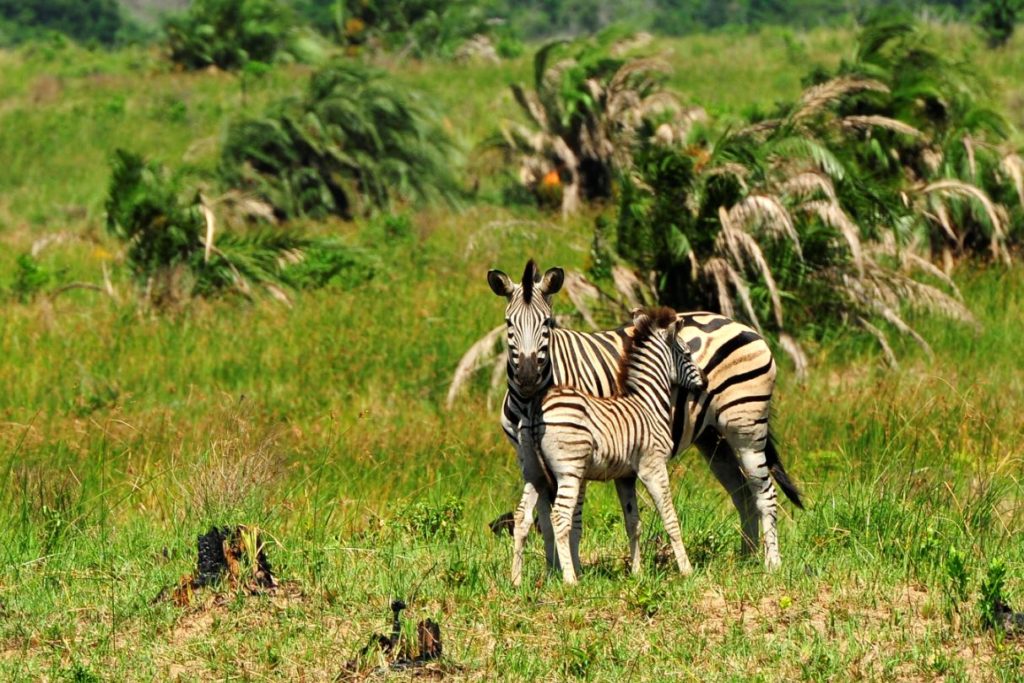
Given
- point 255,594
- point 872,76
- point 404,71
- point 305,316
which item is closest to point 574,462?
point 255,594

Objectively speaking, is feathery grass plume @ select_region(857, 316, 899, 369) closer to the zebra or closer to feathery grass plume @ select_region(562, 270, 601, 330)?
feathery grass plume @ select_region(562, 270, 601, 330)

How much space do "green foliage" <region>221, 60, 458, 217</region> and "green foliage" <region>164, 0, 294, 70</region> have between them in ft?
44.9

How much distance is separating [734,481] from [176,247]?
28.6ft

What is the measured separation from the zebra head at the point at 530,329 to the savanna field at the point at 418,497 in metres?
1.06

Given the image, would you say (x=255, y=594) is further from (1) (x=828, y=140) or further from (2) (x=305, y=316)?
(1) (x=828, y=140)

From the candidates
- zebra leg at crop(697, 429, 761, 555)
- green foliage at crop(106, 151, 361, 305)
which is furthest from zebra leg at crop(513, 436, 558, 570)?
green foliage at crop(106, 151, 361, 305)

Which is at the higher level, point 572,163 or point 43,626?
point 43,626

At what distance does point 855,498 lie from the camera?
929 centimetres

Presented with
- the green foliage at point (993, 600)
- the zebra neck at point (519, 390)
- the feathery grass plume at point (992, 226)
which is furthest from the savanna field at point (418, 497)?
the zebra neck at point (519, 390)

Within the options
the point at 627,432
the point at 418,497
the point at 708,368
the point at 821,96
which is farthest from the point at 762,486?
the point at 821,96

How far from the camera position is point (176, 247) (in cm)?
1630

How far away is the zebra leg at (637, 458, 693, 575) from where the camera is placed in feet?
25.9

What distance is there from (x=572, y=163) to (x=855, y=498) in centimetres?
1262

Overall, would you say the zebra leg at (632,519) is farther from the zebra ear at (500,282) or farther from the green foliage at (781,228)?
the green foliage at (781,228)
